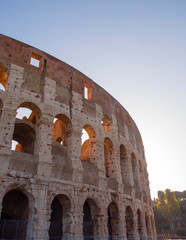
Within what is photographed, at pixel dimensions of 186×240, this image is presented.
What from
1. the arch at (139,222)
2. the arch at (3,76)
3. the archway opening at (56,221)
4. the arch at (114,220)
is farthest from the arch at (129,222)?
the arch at (3,76)

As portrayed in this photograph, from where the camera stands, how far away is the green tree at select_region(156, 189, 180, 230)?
113 feet

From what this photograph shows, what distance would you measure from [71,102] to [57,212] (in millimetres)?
6039

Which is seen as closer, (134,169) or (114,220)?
(114,220)

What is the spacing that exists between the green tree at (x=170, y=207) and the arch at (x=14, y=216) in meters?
30.2

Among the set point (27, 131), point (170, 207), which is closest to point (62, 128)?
point (27, 131)

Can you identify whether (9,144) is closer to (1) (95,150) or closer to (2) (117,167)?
(1) (95,150)

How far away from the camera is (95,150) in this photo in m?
13.2

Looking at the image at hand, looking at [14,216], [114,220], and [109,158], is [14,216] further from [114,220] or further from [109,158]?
[109,158]

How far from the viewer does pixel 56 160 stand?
34.9 ft

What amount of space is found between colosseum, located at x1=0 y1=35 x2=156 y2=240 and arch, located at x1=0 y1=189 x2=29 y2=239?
0.04 meters

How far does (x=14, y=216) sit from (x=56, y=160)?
128 inches

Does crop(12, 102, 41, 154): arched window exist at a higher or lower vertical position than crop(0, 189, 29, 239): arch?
higher

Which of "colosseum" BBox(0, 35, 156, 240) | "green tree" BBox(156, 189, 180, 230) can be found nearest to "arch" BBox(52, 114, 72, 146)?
"colosseum" BBox(0, 35, 156, 240)

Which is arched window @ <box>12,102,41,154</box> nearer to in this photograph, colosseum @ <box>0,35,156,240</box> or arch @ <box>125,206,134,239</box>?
colosseum @ <box>0,35,156,240</box>
